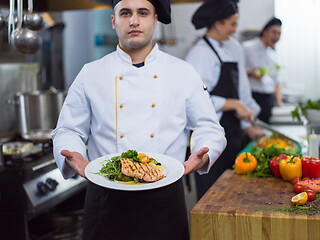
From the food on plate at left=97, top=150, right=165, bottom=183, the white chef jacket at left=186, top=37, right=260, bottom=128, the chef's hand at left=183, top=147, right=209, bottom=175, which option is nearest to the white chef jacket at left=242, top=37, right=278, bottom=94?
the white chef jacket at left=186, top=37, right=260, bottom=128

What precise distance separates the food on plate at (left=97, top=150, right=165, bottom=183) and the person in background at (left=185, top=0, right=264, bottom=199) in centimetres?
141

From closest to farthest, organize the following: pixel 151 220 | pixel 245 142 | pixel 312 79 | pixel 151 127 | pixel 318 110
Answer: pixel 151 220
pixel 151 127
pixel 318 110
pixel 245 142
pixel 312 79

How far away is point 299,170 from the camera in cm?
190

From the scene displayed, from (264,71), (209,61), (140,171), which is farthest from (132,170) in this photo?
(264,71)

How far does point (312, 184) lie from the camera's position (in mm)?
1739

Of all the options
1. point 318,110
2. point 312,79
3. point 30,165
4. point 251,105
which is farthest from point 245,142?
point 312,79

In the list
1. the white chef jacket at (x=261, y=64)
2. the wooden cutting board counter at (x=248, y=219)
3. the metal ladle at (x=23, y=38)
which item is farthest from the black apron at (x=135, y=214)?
the white chef jacket at (x=261, y=64)

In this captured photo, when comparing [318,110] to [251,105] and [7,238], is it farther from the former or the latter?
[7,238]

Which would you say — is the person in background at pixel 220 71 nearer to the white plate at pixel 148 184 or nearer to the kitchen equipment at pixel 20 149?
the kitchen equipment at pixel 20 149

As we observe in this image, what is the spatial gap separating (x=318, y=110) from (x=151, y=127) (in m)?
1.38

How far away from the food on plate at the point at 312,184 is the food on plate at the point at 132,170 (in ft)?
2.14

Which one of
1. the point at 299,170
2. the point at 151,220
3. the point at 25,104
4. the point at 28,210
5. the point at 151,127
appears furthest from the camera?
the point at 25,104

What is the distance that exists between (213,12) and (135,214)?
1791mm

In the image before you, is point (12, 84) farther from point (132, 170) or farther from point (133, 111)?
point (132, 170)
